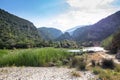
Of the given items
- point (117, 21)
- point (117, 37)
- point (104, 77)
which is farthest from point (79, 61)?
point (117, 21)

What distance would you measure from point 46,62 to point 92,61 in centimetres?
316

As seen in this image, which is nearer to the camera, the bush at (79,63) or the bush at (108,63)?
the bush at (79,63)

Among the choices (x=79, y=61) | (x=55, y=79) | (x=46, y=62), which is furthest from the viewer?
(x=46, y=62)

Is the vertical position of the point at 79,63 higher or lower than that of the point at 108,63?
higher

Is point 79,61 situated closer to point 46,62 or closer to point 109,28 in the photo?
point 46,62

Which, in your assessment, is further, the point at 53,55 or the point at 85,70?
the point at 53,55

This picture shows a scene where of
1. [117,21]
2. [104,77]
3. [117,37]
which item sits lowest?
[104,77]

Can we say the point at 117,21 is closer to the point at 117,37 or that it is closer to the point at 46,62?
the point at 117,37

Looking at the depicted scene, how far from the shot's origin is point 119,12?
355 ft

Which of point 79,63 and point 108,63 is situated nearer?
point 79,63

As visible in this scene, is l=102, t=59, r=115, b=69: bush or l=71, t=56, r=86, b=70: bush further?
l=102, t=59, r=115, b=69: bush

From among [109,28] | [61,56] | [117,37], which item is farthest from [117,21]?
[61,56]

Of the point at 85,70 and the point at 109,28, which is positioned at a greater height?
the point at 109,28

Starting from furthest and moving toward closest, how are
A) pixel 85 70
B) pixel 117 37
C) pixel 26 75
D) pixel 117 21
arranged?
pixel 117 21
pixel 117 37
pixel 85 70
pixel 26 75
